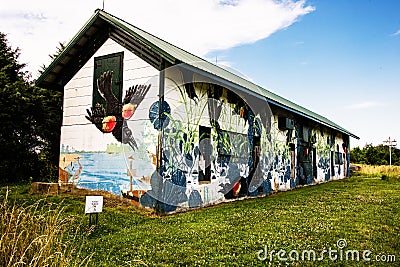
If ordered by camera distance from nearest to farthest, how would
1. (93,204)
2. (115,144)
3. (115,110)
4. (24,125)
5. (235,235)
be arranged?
(235,235), (93,204), (115,144), (115,110), (24,125)

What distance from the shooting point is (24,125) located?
17.2 meters

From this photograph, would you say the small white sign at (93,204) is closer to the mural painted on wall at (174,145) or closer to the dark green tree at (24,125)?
the mural painted on wall at (174,145)

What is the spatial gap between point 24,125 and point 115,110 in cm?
841

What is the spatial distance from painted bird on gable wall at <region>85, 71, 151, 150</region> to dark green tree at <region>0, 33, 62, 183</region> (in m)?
5.64

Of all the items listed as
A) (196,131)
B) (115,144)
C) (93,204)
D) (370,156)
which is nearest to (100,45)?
(115,144)

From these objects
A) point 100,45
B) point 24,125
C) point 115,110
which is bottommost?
point 115,110

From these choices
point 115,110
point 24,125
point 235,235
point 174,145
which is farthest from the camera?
point 24,125

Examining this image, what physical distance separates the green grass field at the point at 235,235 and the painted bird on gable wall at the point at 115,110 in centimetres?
181

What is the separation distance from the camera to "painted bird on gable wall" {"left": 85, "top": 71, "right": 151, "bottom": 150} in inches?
402

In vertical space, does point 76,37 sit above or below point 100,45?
above

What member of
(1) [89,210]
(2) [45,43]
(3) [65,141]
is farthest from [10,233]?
(2) [45,43]

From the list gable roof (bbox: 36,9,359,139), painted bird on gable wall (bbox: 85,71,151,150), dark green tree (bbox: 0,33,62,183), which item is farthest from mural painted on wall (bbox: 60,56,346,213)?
dark green tree (bbox: 0,33,62,183)

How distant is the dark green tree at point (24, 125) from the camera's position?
1638 cm

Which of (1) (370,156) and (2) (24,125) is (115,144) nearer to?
(2) (24,125)
